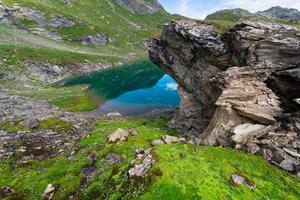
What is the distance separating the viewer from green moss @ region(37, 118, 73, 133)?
213 ft

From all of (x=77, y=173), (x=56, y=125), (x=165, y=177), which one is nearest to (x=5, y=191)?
(x=77, y=173)

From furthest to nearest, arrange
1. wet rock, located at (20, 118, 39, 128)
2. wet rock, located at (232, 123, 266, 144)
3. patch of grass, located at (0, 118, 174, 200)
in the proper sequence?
wet rock, located at (20, 118, 39, 128)
wet rock, located at (232, 123, 266, 144)
patch of grass, located at (0, 118, 174, 200)

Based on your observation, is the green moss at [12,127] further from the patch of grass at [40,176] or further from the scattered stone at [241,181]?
the scattered stone at [241,181]

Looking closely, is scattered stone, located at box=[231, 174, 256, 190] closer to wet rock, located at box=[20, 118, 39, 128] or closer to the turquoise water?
wet rock, located at box=[20, 118, 39, 128]

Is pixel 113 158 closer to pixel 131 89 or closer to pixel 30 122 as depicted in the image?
pixel 30 122

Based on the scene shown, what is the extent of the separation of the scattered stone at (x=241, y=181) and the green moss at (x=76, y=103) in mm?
68894

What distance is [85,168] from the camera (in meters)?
41.0

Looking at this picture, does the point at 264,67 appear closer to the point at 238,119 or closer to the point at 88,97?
the point at 238,119

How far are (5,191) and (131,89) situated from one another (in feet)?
306

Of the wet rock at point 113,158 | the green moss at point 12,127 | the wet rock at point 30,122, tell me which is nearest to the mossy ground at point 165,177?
the wet rock at point 113,158

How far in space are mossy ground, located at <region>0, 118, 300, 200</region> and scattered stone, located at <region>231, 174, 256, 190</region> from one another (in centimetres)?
48

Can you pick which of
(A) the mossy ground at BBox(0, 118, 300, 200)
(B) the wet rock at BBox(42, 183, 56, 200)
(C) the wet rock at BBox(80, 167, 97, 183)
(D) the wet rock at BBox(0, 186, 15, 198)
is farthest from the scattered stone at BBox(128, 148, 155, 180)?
(D) the wet rock at BBox(0, 186, 15, 198)

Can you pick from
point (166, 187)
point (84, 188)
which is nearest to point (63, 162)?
point (84, 188)

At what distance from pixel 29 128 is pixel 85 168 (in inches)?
1200
